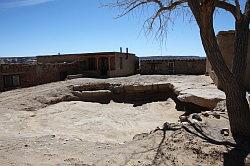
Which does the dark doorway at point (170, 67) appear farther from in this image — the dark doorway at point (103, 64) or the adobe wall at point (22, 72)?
the adobe wall at point (22, 72)

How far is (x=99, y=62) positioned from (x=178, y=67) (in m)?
8.46

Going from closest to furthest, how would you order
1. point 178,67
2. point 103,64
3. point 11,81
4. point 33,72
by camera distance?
point 11,81 < point 33,72 < point 103,64 < point 178,67

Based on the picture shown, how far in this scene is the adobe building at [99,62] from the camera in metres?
28.2

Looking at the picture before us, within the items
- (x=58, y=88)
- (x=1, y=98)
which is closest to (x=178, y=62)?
(x=58, y=88)

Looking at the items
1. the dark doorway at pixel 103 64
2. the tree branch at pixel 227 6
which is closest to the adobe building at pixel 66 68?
the dark doorway at pixel 103 64

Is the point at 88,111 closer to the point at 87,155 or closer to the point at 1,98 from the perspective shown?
the point at 1,98

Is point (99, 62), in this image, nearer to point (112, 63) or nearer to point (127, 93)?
point (112, 63)

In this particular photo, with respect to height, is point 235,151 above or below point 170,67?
below

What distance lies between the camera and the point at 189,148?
6.08 metres

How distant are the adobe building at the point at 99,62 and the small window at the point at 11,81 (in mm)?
7685

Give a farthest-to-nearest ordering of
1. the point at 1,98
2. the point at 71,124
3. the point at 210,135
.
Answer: the point at 1,98, the point at 71,124, the point at 210,135

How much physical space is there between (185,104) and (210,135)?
805cm

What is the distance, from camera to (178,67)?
30062mm

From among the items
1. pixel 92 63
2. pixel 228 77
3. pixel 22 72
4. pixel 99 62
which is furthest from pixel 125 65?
pixel 228 77
